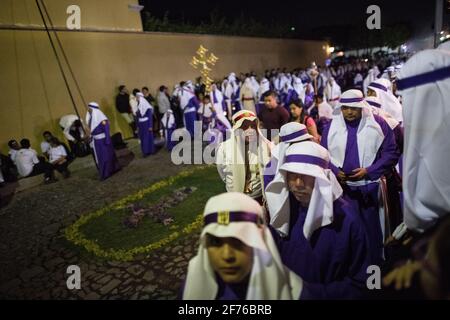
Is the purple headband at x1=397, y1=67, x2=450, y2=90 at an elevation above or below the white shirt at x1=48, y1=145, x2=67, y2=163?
above

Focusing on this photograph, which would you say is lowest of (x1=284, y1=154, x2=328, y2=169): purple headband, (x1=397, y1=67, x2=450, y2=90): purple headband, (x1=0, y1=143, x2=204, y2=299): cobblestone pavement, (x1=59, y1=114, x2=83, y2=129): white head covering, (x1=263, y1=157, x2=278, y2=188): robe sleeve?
(x1=0, y1=143, x2=204, y2=299): cobblestone pavement

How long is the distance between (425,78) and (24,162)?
400 inches

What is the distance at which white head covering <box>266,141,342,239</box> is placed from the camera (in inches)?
91.6

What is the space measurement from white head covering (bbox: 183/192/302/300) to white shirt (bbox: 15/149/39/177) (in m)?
9.30

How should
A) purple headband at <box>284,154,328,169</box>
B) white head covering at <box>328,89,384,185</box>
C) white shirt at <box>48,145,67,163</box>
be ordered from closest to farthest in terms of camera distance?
purple headband at <box>284,154,328,169</box>, white head covering at <box>328,89,384,185</box>, white shirt at <box>48,145,67,163</box>

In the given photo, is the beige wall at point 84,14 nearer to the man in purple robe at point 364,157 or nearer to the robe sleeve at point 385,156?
the man in purple robe at point 364,157

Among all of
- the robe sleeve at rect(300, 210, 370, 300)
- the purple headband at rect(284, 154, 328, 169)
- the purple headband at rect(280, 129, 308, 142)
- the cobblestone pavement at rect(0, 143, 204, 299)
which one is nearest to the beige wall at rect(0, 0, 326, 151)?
the cobblestone pavement at rect(0, 143, 204, 299)

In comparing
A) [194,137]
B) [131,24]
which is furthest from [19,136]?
[131,24]

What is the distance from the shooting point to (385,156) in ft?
13.0

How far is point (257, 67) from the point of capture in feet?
80.8

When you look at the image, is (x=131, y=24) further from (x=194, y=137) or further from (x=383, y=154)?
(x=383, y=154)

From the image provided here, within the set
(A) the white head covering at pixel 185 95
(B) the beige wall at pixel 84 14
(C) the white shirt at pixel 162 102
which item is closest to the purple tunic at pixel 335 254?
(A) the white head covering at pixel 185 95

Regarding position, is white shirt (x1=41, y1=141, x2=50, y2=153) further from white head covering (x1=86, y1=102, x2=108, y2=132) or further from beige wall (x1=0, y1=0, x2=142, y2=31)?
beige wall (x1=0, y1=0, x2=142, y2=31)

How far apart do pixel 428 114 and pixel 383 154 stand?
228 centimetres
